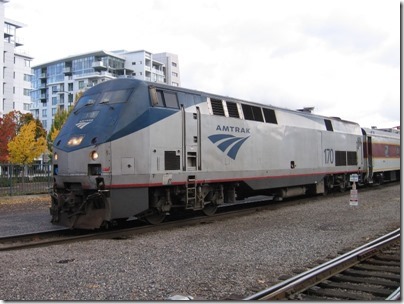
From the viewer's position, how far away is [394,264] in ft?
22.5

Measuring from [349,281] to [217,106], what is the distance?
758 cm

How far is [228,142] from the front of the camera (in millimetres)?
12766

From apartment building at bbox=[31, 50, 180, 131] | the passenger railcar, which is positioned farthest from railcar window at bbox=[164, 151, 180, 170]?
apartment building at bbox=[31, 50, 180, 131]

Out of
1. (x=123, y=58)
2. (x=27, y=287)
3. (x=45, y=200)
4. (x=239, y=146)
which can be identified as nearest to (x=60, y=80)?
(x=123, y=58)

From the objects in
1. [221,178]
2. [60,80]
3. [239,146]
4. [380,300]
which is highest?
[60,80]

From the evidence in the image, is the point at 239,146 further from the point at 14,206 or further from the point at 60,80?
the point at 60,80

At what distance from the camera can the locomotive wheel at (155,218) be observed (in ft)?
36.1

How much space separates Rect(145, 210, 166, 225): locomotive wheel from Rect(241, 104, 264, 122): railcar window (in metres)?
4.54

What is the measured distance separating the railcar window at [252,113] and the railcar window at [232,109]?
44cm

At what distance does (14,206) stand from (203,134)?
8.80 meters

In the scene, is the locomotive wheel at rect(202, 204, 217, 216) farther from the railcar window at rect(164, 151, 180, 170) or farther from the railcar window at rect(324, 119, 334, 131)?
the railcar window at rect(324, 119, 334, 131)

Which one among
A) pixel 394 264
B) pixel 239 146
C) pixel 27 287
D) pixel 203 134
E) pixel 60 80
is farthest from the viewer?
pixel 60 80

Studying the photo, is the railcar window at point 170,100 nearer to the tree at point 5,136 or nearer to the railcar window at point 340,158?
the railcar window at point 340,158

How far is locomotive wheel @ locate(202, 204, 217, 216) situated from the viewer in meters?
12.8
